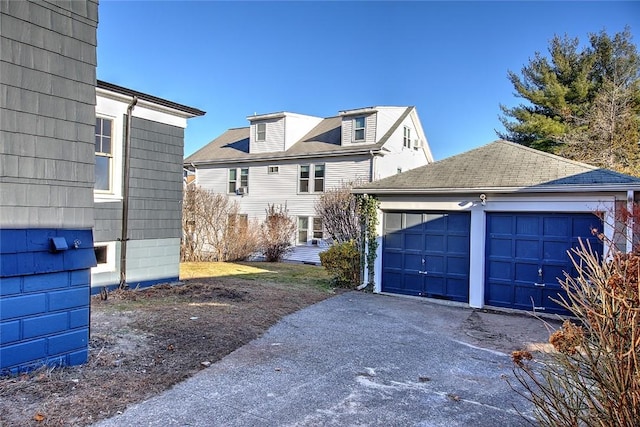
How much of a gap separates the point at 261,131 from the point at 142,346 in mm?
17397

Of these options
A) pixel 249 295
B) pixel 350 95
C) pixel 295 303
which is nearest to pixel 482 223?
pixel 295 303

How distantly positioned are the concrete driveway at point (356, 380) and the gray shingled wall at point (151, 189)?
15.3 ft

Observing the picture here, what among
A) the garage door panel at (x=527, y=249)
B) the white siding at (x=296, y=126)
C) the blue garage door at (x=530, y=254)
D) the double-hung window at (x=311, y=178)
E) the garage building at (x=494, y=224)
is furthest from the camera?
the white siding at (x=296, y=126)

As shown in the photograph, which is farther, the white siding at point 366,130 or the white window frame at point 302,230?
the white window frame at point 302,230

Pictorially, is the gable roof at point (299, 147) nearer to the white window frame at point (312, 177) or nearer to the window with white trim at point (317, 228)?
the white window frame at point (312, 177)

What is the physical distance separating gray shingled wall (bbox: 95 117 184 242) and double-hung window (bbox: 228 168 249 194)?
10.8m

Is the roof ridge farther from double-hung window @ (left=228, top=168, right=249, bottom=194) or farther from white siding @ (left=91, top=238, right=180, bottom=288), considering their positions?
white siding @ (left=91, top=238, right=180, bottom=288)

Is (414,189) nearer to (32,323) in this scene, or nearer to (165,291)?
(165,291)

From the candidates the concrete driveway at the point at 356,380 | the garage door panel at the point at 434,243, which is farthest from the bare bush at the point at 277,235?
the concrete driveway at the point at 356,380

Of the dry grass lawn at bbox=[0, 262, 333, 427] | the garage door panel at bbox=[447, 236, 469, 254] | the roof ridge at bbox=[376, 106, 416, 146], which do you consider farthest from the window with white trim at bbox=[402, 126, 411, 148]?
the dry grass lawn at bbox=[0, 262, 333, 427]

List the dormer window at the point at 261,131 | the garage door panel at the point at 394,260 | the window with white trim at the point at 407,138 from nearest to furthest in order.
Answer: the garage door panel at the point at 394,260
the window with white trim at the point at 407,138
the dormer window at the point at 261,131

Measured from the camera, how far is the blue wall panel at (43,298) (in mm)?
4184

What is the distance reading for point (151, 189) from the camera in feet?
33.4

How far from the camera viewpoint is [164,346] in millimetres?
5582
